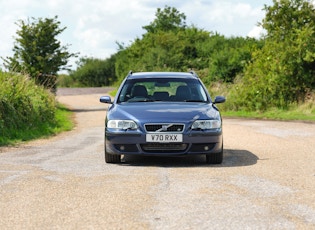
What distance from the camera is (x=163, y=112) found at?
1058 cm

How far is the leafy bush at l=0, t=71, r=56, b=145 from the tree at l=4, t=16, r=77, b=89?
491 inches

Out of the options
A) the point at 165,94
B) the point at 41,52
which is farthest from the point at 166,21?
the point at 165,94

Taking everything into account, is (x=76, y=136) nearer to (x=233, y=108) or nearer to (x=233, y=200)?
(x=233, y=200)

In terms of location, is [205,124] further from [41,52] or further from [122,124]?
[41,52]

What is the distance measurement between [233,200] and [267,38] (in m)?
25.0

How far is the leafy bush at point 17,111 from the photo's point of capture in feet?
57.1

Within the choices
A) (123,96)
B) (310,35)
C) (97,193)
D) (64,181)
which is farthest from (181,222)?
(310,35)

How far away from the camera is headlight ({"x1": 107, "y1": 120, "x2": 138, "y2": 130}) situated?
10461 millimetres

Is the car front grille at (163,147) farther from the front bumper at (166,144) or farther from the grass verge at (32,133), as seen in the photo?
the grass verge at (32,133)

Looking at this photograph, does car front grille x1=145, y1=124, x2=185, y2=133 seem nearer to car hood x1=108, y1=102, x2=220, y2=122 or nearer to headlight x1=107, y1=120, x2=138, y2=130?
car hood x1=108, y1=102, x2=220, y2=122

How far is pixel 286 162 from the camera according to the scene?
1109 cm

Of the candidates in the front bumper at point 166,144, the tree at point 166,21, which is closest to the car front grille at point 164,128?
the front bumper at point 166,144

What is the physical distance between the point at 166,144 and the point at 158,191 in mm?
2487

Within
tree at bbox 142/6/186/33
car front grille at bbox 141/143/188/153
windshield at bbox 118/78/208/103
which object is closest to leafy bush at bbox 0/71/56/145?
windshield at bbox 118/78/208/103
